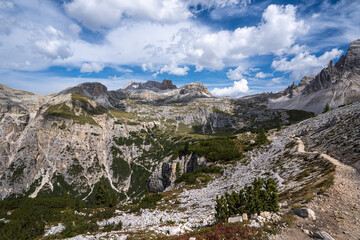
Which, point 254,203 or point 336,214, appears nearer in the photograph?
point 336,214

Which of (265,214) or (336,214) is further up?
(336,214)

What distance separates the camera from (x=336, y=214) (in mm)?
17031

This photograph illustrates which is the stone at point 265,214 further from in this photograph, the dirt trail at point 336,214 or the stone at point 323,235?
the stone at point 323,235

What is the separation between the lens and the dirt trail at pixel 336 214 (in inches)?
574

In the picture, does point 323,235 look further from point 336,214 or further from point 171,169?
point 171,169

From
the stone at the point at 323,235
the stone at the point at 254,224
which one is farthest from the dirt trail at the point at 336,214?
the stone at the point at 254,224

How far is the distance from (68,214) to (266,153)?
69114mm

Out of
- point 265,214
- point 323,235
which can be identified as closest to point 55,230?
point 265,214

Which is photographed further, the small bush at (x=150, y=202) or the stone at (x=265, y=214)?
the small bush at (x=150, y=202)

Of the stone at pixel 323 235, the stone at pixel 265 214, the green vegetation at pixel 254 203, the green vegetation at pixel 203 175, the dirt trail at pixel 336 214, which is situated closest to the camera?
the stone at pixel 323 235

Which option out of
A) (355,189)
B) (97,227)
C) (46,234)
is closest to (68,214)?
(46,234)

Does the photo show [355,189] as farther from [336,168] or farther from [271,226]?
[271,226]

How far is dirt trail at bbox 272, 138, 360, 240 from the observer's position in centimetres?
1459

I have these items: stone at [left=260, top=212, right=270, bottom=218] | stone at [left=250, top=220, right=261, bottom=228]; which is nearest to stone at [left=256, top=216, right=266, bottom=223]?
stone at [left=250, top=220, right=261, bottom=228]
